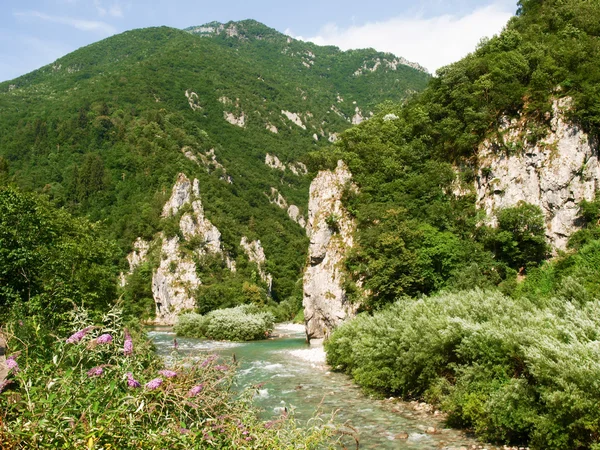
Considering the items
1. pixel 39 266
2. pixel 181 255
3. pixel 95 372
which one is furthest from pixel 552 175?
pixel 181 255

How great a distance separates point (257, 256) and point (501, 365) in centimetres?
9931

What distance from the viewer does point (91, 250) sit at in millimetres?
25453

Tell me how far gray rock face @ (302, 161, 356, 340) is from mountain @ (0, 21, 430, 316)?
2626 cm

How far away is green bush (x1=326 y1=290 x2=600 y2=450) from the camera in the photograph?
363 inches

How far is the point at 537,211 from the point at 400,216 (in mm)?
8714

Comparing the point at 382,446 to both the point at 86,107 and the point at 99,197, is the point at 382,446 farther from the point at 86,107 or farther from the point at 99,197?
the point at 86,107

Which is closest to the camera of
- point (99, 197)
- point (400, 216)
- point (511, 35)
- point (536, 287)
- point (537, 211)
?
point (536, 287)

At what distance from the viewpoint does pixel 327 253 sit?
3503 cm

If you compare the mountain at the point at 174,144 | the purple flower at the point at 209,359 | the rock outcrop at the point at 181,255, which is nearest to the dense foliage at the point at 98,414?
the purple flower at the point at 209,359

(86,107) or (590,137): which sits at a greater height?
(86,107)

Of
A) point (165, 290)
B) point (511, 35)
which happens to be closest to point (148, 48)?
point (165, 290)

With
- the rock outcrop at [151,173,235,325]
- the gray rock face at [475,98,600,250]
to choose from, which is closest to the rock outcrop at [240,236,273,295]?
the rock outcrop at [151,173,235,325]

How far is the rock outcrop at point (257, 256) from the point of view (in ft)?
347

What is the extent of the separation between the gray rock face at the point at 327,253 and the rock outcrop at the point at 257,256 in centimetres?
6868
